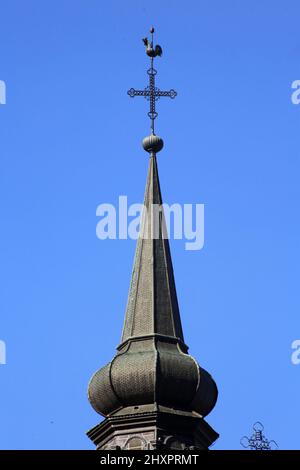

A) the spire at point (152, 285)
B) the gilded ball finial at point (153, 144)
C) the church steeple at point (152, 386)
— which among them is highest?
the gilded ball finial at point (153, 144)

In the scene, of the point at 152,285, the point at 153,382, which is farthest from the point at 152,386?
the point at 152,285

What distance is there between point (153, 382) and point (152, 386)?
0.15m

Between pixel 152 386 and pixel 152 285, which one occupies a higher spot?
pixel 152 285

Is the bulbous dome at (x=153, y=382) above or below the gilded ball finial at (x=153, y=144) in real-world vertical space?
below

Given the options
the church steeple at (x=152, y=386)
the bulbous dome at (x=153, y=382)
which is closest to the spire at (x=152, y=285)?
the church steeple at (x=152, y=386)

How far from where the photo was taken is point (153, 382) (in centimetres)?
7975

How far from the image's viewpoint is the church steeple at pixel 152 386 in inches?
3127

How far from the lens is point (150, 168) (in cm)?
8825

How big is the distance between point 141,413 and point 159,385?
4.02ft

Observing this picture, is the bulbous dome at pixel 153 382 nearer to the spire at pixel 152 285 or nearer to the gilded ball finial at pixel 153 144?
the spire at pixel 152 285

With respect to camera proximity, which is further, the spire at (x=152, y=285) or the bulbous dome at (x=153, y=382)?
the spire at (x=152, y=285)

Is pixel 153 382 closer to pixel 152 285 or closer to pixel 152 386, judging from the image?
pixel 152 386
